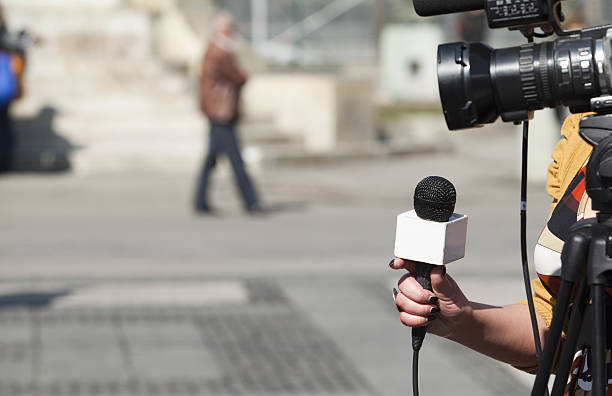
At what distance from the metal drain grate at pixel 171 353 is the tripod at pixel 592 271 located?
3746 mm

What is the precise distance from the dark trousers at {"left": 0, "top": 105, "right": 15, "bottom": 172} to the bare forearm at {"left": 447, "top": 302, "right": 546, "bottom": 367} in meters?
11.1

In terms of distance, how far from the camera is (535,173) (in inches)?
502

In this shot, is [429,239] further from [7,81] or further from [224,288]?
[7,81]

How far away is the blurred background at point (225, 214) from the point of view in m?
5.82

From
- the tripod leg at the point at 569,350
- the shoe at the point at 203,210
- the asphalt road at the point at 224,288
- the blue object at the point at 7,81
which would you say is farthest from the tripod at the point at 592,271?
the blue object at the point at 7,81

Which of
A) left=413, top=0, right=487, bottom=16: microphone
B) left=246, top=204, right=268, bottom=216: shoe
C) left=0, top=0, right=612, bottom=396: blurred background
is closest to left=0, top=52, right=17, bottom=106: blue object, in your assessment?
left=0, top=0, right=612, bottom=396: blurred background

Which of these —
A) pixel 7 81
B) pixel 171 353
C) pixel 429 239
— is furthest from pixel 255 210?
pixel 429 239

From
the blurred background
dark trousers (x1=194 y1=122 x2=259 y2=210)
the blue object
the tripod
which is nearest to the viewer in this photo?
the tripod

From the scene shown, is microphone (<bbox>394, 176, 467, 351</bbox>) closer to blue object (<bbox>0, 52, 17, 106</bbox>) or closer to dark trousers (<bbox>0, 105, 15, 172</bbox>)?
blue object (<bbox>0, 52, 17, 106</bbox>)

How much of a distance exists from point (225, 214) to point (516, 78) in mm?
9014

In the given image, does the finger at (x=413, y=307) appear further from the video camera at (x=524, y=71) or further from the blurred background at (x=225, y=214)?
the blurred background at (x=225, y=214)

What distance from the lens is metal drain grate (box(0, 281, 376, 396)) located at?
5441 millimetres

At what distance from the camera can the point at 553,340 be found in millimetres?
1709

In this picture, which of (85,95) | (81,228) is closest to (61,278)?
(81,228)
